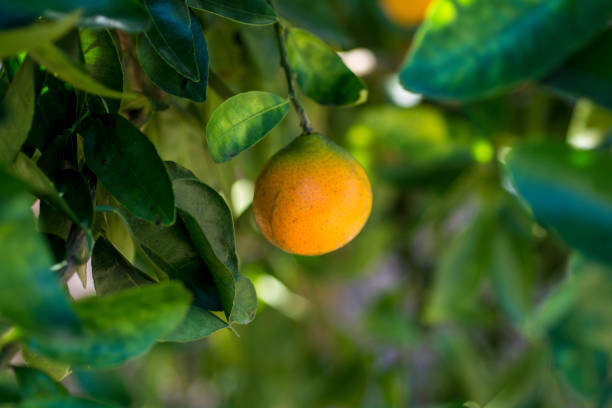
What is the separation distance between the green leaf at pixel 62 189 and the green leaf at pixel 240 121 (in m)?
0.09

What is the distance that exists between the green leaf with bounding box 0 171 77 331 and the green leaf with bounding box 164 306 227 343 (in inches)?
5.8

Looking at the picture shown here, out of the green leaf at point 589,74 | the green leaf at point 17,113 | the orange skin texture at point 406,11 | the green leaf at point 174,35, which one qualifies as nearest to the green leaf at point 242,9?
the green leaf at point 174,35

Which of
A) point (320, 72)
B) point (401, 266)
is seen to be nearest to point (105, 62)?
point (320, 72)

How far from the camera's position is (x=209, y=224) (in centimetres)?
42

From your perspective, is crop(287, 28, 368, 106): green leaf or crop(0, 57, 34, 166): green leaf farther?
crop(287, 28, 368, 106): green leaf

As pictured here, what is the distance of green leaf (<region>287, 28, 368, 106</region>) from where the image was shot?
0.48 metres

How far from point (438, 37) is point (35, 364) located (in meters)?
0.42

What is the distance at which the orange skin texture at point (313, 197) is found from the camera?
46 centimetres

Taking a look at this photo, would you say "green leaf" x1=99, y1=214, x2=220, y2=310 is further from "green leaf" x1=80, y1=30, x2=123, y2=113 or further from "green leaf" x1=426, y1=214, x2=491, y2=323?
"green leaf" x1=426, y1=214, x2=491, y2=323

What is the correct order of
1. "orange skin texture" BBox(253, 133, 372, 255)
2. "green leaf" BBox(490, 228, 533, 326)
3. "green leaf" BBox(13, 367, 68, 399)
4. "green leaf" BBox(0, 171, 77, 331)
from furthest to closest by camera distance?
1. "green leaf" BBox(490, 228, 533, 326)
2. "orange skin texture" BBox(253, 133, 372, 255)
3. "green leaf" BBox(13, 367, 68, 399)
4. "green leaf" BBox(0, 171, 77, 331)

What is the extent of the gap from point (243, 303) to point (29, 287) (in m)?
0.20

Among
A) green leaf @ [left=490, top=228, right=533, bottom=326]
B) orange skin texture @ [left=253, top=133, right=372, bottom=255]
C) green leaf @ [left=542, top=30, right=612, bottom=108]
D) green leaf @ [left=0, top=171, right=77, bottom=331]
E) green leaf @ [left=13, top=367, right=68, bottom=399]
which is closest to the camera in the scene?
green leaf @ [left=0, top=171, right=77, bottom=331]

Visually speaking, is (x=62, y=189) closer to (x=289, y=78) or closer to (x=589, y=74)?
(x=289, y=78)

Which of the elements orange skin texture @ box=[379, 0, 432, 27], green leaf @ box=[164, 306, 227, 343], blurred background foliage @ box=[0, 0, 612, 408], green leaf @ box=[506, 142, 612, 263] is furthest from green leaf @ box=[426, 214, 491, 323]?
green leaf @ box=[164, 306, 227, 343]
